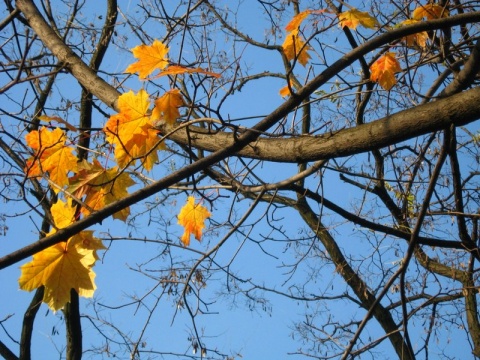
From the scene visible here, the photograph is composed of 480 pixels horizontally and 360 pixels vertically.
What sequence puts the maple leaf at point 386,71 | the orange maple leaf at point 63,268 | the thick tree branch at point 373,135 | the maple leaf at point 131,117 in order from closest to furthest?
the thick tree branch at point 373,135, the orange maple leaf at point 63,268, the maple leaf at point 131,117, the maple leaf at point 386,71

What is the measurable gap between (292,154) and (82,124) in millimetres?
3393

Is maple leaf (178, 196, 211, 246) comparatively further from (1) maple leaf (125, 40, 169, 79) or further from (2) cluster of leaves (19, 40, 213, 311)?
(1) maple leaf (125, 40, 169, 79)

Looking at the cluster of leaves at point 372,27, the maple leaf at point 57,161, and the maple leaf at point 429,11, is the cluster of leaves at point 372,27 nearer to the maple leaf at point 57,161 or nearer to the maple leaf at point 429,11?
the maple leaf at point 429,11

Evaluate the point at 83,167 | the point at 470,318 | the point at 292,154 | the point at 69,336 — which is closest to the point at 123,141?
the point at 83,167

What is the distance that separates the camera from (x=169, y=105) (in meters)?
1.83

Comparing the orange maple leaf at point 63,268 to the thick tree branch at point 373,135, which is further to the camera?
the orange maple leaf at point 63,268

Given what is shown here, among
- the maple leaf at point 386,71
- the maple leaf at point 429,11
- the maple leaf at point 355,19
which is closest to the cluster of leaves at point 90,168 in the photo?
the maple leaf at point 355,19

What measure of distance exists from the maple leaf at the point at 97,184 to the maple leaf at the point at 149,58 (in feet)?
1.09

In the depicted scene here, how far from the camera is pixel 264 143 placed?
1.84 m

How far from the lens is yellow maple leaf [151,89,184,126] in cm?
182

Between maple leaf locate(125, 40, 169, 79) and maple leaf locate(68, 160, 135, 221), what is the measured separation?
0.33 meters

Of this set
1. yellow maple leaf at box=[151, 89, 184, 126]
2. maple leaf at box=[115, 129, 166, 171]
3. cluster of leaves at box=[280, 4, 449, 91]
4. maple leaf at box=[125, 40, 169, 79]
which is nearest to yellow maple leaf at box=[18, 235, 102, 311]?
maple leaf at box=[115, 129, 166, 171]

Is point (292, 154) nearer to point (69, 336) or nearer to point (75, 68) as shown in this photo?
point (75, 68)

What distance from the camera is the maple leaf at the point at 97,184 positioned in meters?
1.92
